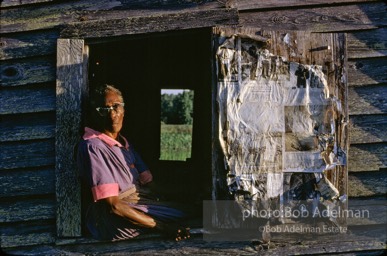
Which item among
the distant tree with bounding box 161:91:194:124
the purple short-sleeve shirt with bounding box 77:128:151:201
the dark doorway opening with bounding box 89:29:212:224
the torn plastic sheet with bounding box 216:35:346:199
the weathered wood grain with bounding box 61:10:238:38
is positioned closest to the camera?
the purple short-sleeve shirt with bounding box 77:128:151:201

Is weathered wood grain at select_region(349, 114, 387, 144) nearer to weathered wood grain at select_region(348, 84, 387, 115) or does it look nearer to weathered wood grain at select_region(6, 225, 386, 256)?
weathered wood grain at select_region(348, 84, 387, 115)

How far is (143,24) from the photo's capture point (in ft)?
9.43

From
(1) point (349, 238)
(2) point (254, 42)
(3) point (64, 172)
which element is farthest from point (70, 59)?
(1) point (349, 238)

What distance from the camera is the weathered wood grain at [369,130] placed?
118 inches

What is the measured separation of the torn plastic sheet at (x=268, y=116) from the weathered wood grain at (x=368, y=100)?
26cm

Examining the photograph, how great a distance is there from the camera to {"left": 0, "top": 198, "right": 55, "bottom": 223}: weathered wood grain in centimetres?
300

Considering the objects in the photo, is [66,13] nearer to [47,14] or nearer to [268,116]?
[47,14]

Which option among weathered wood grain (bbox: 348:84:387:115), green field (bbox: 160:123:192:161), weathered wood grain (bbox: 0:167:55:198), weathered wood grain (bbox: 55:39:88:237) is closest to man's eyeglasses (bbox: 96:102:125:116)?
weathered wood grain (bbox: 55:39:88:237)

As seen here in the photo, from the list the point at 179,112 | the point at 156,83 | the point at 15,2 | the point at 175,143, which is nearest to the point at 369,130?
the point at 15,2

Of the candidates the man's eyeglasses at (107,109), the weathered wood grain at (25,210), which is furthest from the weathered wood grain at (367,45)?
the weathered wood grain at (25,210)

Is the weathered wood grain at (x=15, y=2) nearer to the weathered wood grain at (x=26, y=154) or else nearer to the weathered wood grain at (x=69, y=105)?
the weathered wood grain at (x=69, y=105)

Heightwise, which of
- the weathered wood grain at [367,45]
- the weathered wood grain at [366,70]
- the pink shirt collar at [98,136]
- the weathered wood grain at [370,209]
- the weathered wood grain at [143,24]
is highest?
the weathered wood grain at [143,24]

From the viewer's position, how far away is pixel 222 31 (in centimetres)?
275

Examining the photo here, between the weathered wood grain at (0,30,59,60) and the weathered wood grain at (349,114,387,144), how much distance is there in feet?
7.72
